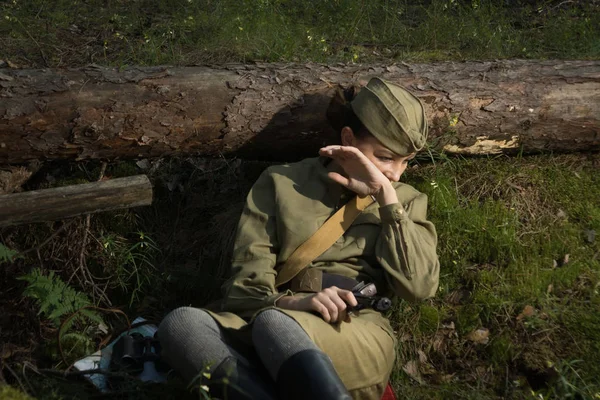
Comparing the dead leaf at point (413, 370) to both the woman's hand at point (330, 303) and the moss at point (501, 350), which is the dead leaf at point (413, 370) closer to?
the moss at point (501, 350)

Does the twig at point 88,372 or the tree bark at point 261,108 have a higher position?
the tree bark at point 261,108

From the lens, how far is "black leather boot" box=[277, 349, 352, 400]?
A: 314 centimetres

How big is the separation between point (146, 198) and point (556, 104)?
281cm

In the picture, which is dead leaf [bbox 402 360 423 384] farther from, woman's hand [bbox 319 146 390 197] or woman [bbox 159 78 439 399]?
woman's hand [bbox 319 146 390 197]

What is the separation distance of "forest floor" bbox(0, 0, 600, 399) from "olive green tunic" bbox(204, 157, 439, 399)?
617mm

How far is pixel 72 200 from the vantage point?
4531mm

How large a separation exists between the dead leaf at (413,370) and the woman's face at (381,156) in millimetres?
1120

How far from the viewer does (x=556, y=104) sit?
206 inches

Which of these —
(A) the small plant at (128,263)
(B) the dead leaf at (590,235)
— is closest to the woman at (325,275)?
(A) the small plant at (128,263)

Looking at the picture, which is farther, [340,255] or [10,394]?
[340,255]

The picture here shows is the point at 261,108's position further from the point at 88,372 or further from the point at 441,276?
the point at 88,372

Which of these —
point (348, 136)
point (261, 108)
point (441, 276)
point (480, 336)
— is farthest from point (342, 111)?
point (480, 336)

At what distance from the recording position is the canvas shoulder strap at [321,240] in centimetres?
403

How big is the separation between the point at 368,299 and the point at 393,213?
463 mm
